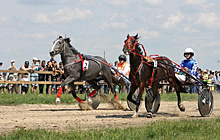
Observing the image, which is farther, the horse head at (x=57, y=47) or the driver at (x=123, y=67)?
the driver at (x=123, y=67)

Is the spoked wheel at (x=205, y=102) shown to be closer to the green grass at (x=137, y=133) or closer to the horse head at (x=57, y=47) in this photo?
the green grass at (x=137, y=133)

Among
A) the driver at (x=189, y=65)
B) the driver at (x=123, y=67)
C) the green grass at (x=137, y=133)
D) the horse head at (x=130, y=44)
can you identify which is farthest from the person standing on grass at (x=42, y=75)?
the green grass at (x=137, y=133)

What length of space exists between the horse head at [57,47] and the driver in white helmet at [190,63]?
3.82m

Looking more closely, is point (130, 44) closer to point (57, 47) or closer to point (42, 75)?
point (57, 47)

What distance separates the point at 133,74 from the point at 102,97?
3423 millimetres

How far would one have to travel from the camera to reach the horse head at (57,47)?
42.9 feet

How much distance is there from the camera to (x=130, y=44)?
1057cm

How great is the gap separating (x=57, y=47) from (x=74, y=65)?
769 mm

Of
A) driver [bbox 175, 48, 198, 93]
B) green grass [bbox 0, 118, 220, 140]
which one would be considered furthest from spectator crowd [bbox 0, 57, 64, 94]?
green grass [bbox 0, 118, 220, 140]

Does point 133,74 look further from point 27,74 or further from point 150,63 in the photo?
point 27,74

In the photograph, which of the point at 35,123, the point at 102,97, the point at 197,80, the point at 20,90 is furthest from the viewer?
the point at 20,90

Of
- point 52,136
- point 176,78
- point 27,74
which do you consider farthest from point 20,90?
point 52,136

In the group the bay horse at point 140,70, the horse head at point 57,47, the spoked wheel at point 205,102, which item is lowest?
the spoked wheel at point 205,102

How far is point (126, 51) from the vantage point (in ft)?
34.2
